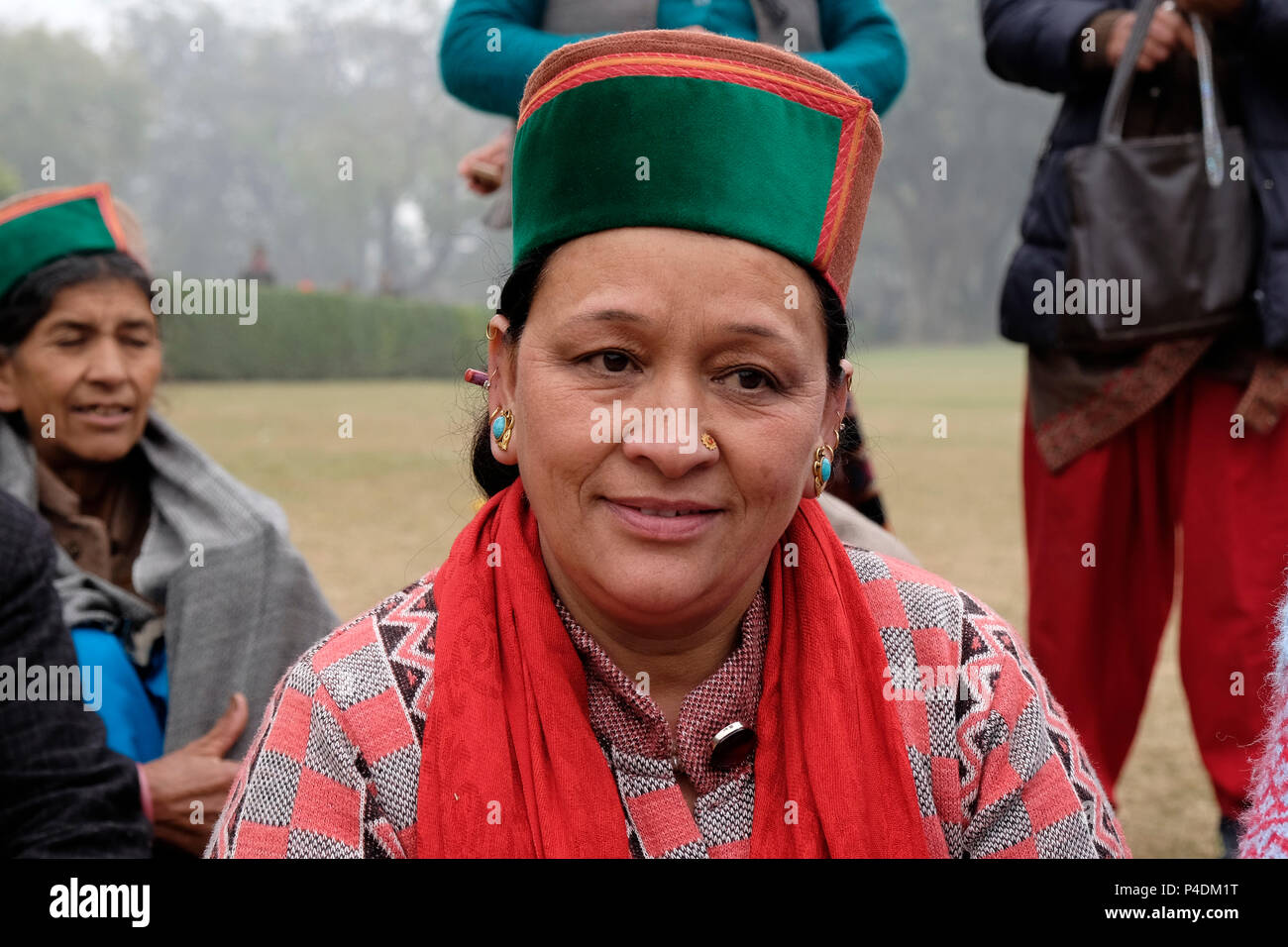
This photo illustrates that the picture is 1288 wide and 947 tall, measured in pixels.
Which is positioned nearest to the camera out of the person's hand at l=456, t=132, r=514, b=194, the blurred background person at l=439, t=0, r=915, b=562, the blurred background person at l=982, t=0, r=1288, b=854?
the blurred background person at l=439, t=0, r=915, b=562

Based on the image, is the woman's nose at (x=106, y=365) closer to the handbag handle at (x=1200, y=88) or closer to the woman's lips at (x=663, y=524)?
the woman's lips at (x=663, y=524)

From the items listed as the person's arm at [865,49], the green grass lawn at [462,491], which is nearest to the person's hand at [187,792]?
the green grass lawn at [462,491]

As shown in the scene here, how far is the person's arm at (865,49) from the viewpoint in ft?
9.04

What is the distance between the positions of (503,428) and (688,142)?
1.64 ft

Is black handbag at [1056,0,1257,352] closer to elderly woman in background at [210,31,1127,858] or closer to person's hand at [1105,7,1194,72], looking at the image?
person's hand at [1105,7,1194,72]

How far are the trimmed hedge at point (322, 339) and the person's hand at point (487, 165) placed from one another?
22.7 metres

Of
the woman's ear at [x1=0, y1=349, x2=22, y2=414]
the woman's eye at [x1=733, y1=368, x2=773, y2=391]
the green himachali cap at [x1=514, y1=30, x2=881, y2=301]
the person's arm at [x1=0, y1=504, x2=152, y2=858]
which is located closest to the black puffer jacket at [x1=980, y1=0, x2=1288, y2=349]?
the green himachali cap at [x1=514, y1=30, x2=881, y2=301]

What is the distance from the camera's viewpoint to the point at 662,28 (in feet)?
8.80

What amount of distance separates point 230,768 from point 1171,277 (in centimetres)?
241

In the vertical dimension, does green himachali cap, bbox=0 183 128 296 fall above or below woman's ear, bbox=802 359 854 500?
above

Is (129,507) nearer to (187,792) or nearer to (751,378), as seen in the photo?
(187,792)

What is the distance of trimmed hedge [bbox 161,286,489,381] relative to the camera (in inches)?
1061

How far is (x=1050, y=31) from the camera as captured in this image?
3256 millimetres

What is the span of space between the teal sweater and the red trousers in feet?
3.61
